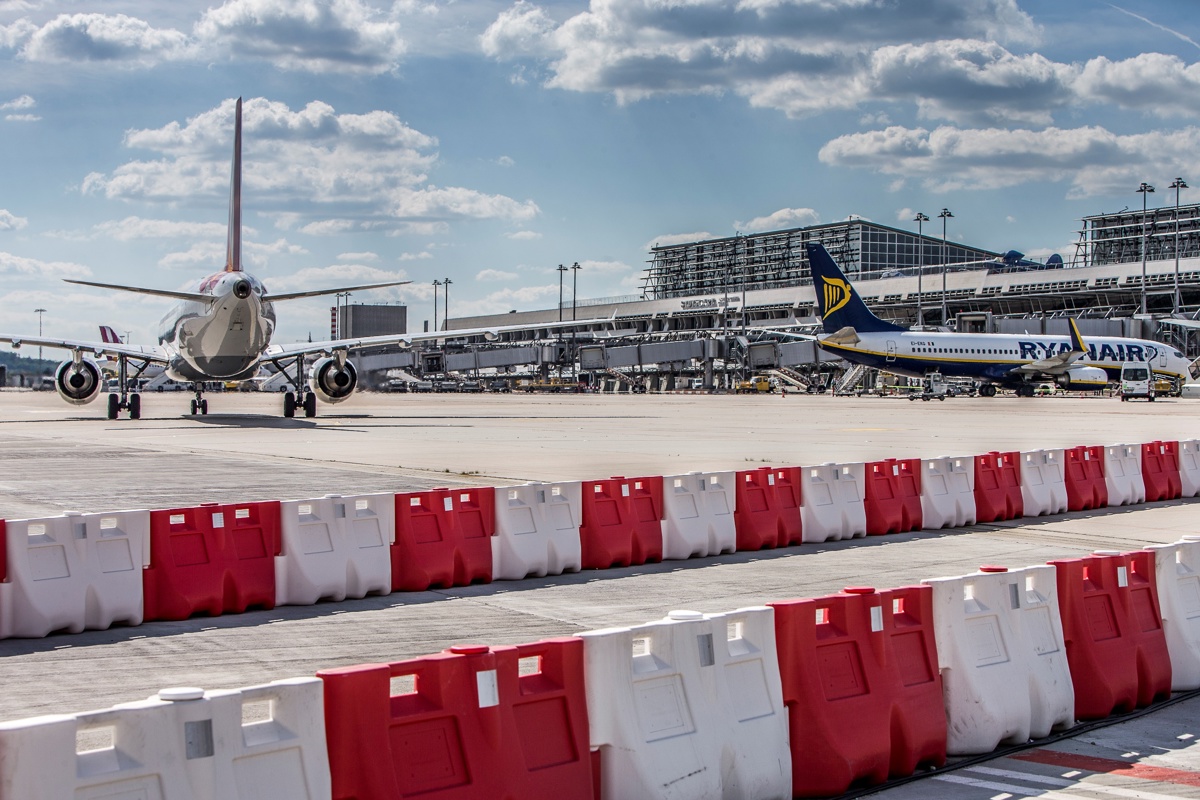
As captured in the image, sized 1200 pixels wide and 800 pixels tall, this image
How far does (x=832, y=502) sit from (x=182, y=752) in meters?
10.5

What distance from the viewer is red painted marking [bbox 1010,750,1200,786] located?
18.9ft

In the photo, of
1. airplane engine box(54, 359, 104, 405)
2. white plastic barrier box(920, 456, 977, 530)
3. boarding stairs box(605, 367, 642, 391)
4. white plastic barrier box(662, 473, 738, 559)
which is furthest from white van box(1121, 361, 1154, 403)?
boarding stairs box(605, 367, 642, 391)

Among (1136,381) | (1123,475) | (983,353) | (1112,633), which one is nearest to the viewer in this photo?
(1112,633)

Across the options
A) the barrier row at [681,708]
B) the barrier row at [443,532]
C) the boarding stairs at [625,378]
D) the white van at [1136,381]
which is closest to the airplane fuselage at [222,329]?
the barrier row at [443,532]

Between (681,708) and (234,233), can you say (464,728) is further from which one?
(234,233)

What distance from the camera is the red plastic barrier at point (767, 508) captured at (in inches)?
515

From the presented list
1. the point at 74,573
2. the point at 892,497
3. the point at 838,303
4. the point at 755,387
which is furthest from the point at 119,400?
the point at 755,387

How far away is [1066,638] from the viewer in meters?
7.16

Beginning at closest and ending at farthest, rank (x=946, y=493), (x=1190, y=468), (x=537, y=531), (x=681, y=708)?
(x=681, y=708) → (x=537, y=531) → (x=946, y=493) → (x=1190, y=468)

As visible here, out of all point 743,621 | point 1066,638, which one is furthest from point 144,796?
point 1066,638

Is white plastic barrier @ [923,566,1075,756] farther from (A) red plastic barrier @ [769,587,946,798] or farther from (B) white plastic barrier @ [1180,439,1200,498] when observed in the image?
(B) white plastic barrier @ [1180,439,1200,498]

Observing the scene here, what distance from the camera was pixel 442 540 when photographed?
1090 centimetres

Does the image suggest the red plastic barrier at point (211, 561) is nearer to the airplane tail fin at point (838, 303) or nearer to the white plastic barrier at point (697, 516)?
the white plastic barrier at point (697, 516)

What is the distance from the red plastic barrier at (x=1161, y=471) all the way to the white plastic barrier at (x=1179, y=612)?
1040cm
